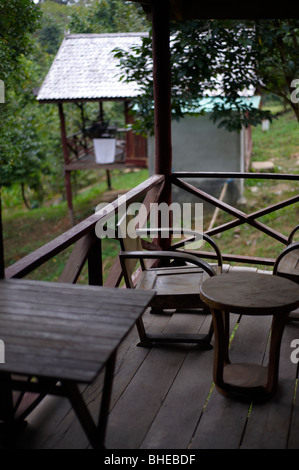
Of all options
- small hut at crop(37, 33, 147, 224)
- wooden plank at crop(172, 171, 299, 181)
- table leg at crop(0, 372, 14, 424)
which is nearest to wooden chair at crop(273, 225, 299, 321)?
wooden plank at crop(172, 171, 299, 181)

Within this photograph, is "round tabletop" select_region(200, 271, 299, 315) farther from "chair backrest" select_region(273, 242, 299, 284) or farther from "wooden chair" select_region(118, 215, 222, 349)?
"chair backrest" select_region(273, 242, 299, 284)

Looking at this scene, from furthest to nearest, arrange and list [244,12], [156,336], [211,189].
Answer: [211,189]
[244,12]
[156,336]

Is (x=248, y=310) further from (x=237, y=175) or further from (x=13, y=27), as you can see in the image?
(x=13, y=27)

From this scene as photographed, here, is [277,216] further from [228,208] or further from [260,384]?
[260,384]

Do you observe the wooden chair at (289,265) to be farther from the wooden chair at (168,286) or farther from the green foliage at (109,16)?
the green foliage at (109,16)

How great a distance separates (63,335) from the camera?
4.65ft

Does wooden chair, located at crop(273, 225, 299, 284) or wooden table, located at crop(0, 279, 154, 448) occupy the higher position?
wooden table, located at crop(0, 279, 154, 448)

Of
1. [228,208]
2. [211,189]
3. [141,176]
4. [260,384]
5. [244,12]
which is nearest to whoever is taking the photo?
[260,384]

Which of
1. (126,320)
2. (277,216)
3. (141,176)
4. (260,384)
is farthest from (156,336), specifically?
(141,176)

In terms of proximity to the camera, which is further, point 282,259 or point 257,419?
point 282,259

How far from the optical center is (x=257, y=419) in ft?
6.54

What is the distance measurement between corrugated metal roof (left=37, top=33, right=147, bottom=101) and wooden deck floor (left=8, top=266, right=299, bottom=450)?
6.89 meters

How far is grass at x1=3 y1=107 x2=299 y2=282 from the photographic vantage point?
8.89m
